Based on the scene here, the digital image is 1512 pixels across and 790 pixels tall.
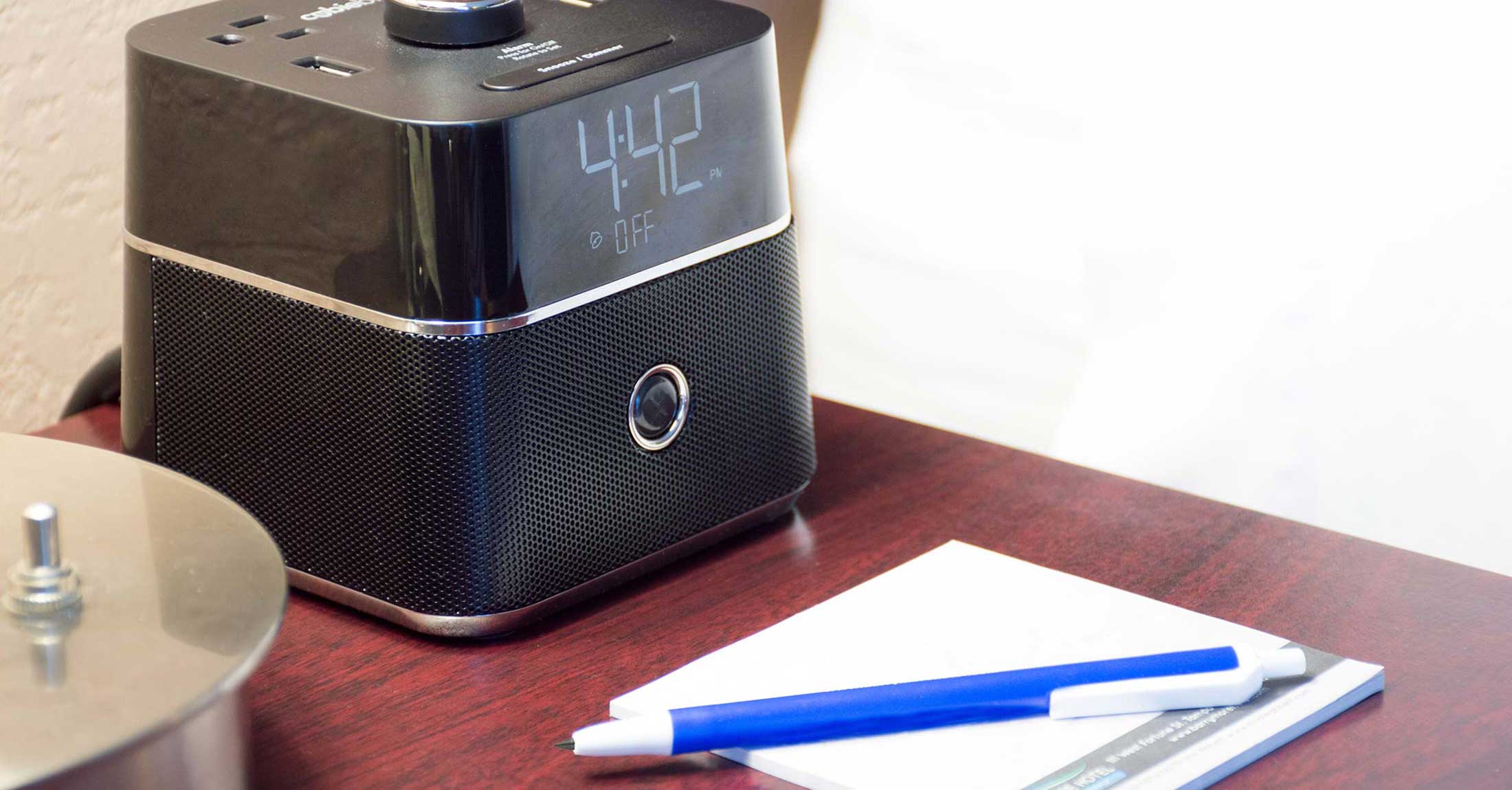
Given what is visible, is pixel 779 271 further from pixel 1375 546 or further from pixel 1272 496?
pixel 1272 496

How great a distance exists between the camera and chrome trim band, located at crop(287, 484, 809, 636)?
0.57 metres

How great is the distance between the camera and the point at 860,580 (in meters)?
0.62

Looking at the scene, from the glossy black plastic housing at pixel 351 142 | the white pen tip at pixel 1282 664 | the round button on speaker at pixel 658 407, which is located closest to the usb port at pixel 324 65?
the glossy black plastic housing at pixel 351 142

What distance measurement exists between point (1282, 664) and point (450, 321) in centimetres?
29

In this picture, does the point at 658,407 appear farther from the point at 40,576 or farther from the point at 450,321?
the point at 40,576

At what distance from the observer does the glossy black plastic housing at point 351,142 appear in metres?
0.52

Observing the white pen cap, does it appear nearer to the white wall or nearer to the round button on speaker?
the round button on speaker

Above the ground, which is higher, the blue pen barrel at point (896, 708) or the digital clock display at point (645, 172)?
the digital clock display at point (645, 172)

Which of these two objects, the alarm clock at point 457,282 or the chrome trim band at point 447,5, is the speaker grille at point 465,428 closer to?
the alarm clock at point 457,282

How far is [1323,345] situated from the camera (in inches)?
34.5

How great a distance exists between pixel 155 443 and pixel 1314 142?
58 centimetres

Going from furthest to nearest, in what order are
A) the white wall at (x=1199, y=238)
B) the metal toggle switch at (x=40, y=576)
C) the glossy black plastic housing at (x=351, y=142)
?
the white wall at (x=1199, y=238)
the glossy black plastic housing at (x=351, y=142)
the metal toggle switch at (x=40, y=576)

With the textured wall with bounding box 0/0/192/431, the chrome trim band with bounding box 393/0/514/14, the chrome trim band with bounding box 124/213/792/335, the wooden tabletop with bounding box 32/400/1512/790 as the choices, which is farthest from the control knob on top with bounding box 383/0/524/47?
the textured wall with bounding box 0/0/192/431

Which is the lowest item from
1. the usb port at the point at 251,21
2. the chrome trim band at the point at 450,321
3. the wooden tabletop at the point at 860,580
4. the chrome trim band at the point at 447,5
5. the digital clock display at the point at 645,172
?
the wooden tabletop at the point at 860,580
